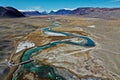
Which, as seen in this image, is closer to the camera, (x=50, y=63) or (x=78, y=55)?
(x=50, y=63)

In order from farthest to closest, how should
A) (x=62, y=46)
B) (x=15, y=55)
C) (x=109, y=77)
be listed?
(x=62, y=46), (x=15, y=55), (x=109, y=77)

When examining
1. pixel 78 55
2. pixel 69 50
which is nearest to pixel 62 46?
pixel 69 50

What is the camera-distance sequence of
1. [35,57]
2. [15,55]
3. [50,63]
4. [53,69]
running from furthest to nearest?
[15,55] → [35,57] → [50,63] → [53,69]

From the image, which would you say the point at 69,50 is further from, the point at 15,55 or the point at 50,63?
the point at 15,55

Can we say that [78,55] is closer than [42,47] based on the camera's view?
Yes

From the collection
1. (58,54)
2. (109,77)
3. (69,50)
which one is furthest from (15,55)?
(109,77)

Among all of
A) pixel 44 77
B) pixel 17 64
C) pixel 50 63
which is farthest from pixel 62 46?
pixel 44 77

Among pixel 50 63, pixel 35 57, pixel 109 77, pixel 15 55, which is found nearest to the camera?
pixel 109 77

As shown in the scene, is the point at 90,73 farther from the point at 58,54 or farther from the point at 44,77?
the point at 58,54

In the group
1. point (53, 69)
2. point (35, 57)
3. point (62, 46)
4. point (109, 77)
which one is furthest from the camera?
point (62, 46)
